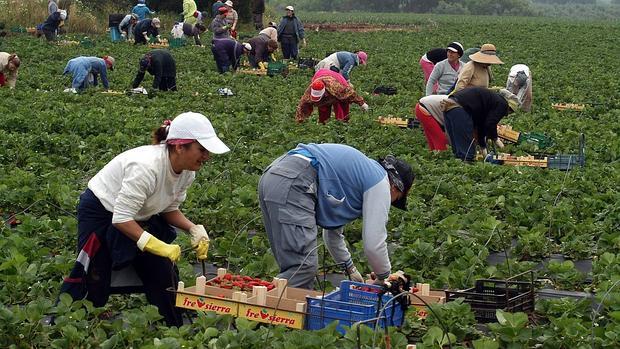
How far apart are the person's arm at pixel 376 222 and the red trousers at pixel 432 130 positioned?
6.41 metres

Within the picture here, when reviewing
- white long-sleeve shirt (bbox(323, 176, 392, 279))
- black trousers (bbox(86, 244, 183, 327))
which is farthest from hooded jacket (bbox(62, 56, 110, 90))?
white long-sleeve shirt (bbox(323, 176, 392, 279))

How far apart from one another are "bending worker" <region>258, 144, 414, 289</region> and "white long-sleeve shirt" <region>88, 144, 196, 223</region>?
0.53 meters

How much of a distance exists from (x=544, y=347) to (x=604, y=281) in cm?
125

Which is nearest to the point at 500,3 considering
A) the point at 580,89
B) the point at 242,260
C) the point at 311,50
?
the point at 311,50

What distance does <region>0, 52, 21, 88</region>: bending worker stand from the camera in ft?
52.8

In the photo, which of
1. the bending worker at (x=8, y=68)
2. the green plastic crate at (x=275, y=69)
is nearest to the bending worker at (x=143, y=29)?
the green plastic crate at (x=275, y=69)

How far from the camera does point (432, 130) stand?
12.0m

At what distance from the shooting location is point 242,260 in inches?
288

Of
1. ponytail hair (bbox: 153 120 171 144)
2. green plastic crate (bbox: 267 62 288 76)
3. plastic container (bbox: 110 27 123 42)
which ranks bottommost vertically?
plastic container (bbox: 110 27 123 42)

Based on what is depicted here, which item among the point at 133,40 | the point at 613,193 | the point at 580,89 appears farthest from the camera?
the point at 133,40

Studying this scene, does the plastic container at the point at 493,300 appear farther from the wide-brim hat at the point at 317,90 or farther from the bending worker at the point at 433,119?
the wide-brim hat at the point at 317,90

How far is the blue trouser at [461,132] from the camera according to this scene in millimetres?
11164

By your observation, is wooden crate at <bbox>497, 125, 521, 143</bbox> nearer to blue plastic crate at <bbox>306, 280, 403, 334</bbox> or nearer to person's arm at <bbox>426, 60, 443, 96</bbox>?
person's arm at <bbox>426, 60, 443, 96</bbox>

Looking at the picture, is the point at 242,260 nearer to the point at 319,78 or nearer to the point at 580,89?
the point at 319,78
